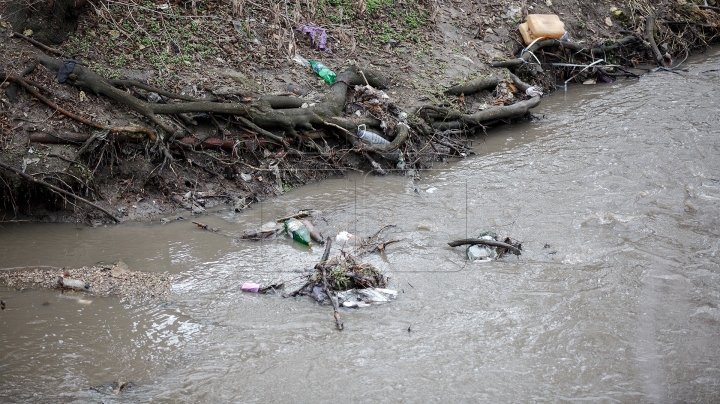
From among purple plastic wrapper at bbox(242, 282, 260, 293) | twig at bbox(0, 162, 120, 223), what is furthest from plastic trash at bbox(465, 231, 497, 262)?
twig at bbox(0, 162, 120, 223)

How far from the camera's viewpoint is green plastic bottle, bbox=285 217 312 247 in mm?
5309

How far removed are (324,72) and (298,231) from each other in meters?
2.72

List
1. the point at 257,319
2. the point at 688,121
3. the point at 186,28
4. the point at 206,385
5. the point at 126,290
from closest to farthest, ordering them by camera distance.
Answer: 1. the point at 206,385
2. the point at 257,319
3. the point at 126,290
4. the point at 186,28
5. the point at 688,121

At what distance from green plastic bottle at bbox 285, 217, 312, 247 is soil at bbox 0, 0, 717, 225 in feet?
2.35

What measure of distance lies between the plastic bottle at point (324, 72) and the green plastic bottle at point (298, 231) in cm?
243

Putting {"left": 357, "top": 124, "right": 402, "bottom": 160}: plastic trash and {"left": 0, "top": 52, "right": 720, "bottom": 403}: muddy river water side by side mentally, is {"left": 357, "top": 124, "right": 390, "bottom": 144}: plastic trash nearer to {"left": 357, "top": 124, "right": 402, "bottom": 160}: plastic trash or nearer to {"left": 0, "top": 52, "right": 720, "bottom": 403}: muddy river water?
{"left": 357, "top": 124, "right": 402, "bottom": 160}: plastic trash

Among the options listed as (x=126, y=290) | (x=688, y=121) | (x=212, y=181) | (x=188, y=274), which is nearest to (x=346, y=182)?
(x=212, y=181)

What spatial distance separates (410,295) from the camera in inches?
178

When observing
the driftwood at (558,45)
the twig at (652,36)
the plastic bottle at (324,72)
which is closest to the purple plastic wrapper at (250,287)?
the plastic bottle at (324,72)

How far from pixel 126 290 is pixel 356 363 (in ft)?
5.94

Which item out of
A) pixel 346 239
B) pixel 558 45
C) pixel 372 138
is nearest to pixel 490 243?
pixel 346 239

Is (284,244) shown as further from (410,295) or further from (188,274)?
(410,295)

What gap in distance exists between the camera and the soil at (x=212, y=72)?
566cm

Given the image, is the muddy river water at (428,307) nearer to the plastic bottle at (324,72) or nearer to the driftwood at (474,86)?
the plastic bottle at (324,72)
